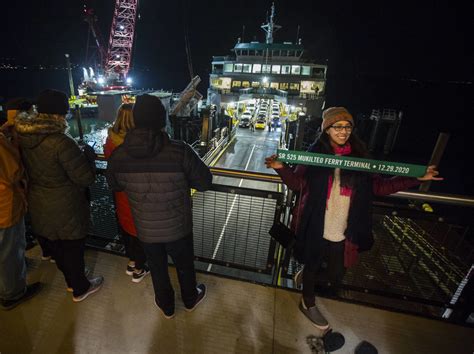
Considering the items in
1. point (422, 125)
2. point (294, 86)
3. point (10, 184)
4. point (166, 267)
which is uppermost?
point (294, 86)

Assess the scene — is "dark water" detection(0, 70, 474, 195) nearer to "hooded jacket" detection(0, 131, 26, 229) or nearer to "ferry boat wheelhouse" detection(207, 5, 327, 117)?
"hooded jacket" detection(0, 131, 26, 229)

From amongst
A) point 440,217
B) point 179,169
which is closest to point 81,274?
point 179,169

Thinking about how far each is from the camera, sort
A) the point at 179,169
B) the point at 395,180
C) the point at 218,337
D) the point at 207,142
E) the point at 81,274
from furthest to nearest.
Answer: the point at 207,142
the point at 81,274
the point at 218,337
the point at 395,180
the point at 179,169

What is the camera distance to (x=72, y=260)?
8.27 feet

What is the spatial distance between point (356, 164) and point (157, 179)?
1.66 metres

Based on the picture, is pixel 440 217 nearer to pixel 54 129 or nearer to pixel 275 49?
pixel 54 129

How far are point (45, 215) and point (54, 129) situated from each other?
846 mm

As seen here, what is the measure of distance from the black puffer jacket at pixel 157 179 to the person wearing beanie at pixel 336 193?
29.5 inches

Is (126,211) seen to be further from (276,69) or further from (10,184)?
(276,69)

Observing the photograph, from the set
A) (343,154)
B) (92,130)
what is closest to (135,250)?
(343,154)

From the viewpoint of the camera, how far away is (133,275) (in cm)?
303

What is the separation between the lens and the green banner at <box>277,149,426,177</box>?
79.5 inches

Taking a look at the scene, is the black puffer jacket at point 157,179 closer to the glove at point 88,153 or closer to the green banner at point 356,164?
the glove at point 88,153

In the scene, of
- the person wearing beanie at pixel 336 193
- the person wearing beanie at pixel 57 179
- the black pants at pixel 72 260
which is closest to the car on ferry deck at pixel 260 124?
the person wearing beanie at pixel 336 193
